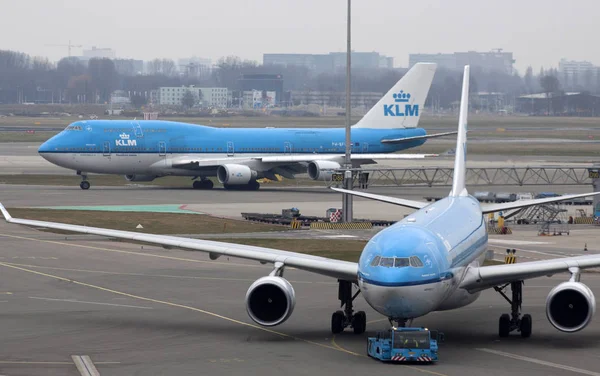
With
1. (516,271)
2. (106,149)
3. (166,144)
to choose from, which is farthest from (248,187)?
(516,271)

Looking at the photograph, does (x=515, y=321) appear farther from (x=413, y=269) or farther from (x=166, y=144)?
(x=166, y=144)

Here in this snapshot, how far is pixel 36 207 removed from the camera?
63719 mm

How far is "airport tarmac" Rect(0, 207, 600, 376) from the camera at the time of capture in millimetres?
24391

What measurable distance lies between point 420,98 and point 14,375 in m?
65.7

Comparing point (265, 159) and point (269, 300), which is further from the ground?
point (265, 159)

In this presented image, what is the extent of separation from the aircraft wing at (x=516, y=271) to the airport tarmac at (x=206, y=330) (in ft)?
5.26

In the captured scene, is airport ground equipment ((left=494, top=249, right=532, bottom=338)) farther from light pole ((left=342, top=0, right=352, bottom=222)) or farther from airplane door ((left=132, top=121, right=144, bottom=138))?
airplane door ((left=132, top=121, right=144, bottom=138))

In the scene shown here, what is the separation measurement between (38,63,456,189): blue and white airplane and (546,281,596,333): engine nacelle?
50.7 meters

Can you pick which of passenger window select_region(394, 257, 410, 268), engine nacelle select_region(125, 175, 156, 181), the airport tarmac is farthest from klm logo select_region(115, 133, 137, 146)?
passenger window select_region(394, 257, 410, 268)

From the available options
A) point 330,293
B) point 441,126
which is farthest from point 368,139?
point 441,126

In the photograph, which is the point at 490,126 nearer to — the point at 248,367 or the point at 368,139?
the point at 368,139

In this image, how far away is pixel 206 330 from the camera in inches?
1142

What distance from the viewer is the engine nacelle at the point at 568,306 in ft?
84.1

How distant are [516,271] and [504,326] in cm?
251
